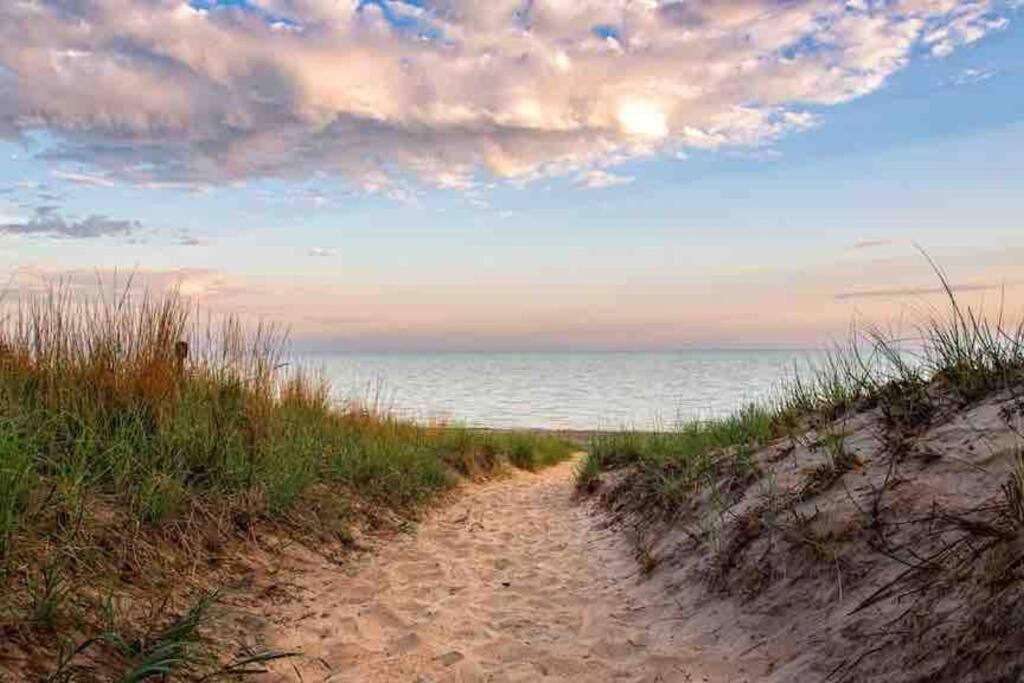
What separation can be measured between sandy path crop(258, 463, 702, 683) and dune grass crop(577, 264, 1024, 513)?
0.93 meters

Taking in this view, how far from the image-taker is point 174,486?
15.6ft

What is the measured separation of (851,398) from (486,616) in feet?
11.4

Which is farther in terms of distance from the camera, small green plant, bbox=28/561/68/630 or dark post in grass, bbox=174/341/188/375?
dark post in grass, bbox=174/341/188/375

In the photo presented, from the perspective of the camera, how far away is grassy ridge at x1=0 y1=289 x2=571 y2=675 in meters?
3.55

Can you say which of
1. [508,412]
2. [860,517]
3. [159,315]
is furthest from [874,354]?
[508,412]

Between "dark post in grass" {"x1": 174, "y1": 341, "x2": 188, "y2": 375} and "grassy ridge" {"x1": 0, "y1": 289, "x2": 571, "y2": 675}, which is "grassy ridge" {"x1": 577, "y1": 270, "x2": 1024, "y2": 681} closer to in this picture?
"grassy ridge" {"x1": 0, "y1": 289, "x2": 571, "y2": 675}

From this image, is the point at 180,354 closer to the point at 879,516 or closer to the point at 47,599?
the point at 47,599

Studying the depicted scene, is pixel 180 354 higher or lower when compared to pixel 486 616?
higher

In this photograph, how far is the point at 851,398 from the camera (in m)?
5.91

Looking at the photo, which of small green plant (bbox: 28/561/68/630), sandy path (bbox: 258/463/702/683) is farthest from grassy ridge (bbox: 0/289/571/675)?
sandy path (bbox: 258/463/702/683)

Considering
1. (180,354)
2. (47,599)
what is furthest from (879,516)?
(180,354)

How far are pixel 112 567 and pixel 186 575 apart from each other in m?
0.51

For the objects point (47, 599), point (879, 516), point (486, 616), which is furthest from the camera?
point (486, 616)

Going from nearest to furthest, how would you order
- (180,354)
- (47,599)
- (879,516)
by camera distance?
(47,599), (879,516), (180,354)
